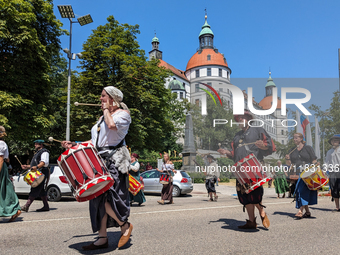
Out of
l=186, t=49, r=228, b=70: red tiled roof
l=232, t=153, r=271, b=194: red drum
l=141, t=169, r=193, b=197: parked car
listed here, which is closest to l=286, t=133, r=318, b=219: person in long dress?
l=232, t=153, r=271, b=194: red drum

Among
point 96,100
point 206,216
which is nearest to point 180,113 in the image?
point 96,100

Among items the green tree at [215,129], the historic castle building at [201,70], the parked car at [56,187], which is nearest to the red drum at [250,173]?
the parked car at [56,187]

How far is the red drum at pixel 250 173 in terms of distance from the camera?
5.42m

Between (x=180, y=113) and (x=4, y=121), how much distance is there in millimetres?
30441

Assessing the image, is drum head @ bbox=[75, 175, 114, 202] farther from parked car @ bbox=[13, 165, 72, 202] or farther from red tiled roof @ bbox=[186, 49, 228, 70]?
red tiled roof @ bbox=[186, 49, 228, 70]

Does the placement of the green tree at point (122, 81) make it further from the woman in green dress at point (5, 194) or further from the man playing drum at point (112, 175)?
the man playing drum at point (112, 175)

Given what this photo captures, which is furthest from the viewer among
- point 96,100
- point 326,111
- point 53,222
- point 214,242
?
point 96,100

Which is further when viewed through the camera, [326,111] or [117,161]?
[326,111]

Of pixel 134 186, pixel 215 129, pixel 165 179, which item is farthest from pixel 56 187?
pixel 215 129

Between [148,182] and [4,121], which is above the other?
[4,121]

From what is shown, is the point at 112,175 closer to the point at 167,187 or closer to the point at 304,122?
the point at 167,187

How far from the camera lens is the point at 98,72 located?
2172 cm

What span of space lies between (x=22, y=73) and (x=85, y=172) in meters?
15.0

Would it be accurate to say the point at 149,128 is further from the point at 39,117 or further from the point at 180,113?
the point at 180,113
